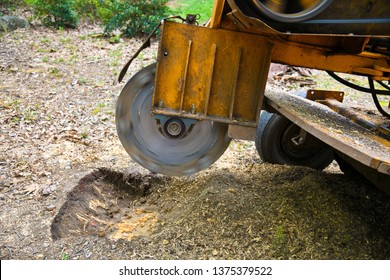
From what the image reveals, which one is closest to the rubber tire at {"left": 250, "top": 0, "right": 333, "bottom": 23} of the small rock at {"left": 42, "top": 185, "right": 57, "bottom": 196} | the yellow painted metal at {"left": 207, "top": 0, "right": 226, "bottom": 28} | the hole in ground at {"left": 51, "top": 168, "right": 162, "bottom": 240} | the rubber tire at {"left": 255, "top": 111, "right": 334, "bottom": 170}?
the yellow painted metal at {"left": 207, "top": 0, "right": 226, "bottom": 28}

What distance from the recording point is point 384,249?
2.96 meters

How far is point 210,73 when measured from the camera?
10.1 feet

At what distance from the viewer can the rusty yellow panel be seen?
305 centimetres

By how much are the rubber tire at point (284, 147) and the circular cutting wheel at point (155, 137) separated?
0.90 m

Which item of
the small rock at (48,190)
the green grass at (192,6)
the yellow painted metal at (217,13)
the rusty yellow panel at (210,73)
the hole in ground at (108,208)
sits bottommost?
the hole in ground at (108,208)

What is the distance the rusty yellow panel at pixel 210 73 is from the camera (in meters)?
3.05

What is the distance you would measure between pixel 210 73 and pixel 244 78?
27 centimetres

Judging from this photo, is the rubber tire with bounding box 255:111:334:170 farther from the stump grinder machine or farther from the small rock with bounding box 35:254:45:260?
the small rock with bounding box 35:254:45:260

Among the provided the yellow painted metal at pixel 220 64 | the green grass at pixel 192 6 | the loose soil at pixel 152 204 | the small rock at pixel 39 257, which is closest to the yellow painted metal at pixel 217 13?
the yellow painted metal at pixel 220 64

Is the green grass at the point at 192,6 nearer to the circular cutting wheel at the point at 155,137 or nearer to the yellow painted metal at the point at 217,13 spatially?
the circular cutting wheel at the point at 155,137

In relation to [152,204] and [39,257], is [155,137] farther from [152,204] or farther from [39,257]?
[39,257]

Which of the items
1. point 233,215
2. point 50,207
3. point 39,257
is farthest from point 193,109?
point 39,257

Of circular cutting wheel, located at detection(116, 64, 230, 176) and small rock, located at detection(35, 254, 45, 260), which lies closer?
small rock, located at detection(35, 254, 45, 260)

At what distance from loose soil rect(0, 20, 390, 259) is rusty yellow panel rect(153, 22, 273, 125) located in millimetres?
775
